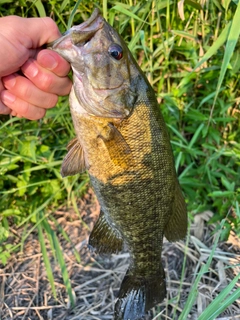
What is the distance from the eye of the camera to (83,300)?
6.60 feet

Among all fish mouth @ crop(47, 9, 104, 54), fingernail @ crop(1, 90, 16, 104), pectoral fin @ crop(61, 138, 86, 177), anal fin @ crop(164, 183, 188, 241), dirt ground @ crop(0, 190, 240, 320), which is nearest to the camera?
fish mouth @ crop(47, 9, 104, 54)

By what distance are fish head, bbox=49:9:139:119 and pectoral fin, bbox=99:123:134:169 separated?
0.20ft

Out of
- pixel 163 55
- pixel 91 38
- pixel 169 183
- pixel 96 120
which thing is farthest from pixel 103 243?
pixel 163 55

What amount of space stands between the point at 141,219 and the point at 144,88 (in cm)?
52

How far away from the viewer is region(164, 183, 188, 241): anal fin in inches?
59.1

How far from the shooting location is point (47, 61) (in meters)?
1.36

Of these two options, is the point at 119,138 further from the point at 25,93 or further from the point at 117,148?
the point at 25,93

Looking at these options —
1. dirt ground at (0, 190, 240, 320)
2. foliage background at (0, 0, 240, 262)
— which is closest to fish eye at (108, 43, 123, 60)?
foliage background at (0, 0, 240, 262)

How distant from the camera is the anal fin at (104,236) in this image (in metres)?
1.58

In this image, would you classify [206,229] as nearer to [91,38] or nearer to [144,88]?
[144,88]

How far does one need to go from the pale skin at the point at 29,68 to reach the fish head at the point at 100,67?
17 centimetres

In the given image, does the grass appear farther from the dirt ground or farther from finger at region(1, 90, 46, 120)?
finger at region(1, 90, 46, 120)

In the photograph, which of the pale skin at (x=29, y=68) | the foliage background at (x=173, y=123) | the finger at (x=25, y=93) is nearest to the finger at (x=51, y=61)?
the pale skin at (x=29, y=68)

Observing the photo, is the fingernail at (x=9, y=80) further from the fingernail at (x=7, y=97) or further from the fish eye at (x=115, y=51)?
the fish eye at (x=115, y=51)
